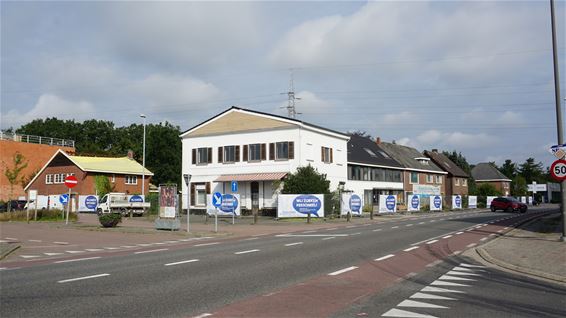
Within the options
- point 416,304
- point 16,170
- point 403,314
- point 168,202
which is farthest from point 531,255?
point 16,170

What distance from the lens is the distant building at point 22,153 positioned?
62.5m

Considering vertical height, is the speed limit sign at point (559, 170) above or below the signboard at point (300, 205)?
above

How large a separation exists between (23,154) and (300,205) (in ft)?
146

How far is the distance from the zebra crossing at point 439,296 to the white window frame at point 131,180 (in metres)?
54.3

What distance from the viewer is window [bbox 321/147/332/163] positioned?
48.1 meters

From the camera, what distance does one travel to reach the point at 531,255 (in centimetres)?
Result: 1434

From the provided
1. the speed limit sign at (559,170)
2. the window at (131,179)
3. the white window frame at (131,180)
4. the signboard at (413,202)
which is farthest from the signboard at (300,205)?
the window at (131,179)

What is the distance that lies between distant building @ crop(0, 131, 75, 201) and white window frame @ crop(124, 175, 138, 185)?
28.7 feet

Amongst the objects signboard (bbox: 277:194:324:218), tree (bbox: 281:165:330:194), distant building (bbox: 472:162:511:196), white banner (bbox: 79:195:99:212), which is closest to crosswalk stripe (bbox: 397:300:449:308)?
signboard (bbox: 277:194:324:218)

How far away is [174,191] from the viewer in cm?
2662

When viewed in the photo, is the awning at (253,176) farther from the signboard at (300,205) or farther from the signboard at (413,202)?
the signboard at (413,202)

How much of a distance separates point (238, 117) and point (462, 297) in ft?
138

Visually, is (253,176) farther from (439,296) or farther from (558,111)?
(439,296)

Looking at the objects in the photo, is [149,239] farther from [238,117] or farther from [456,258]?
[238,117]
